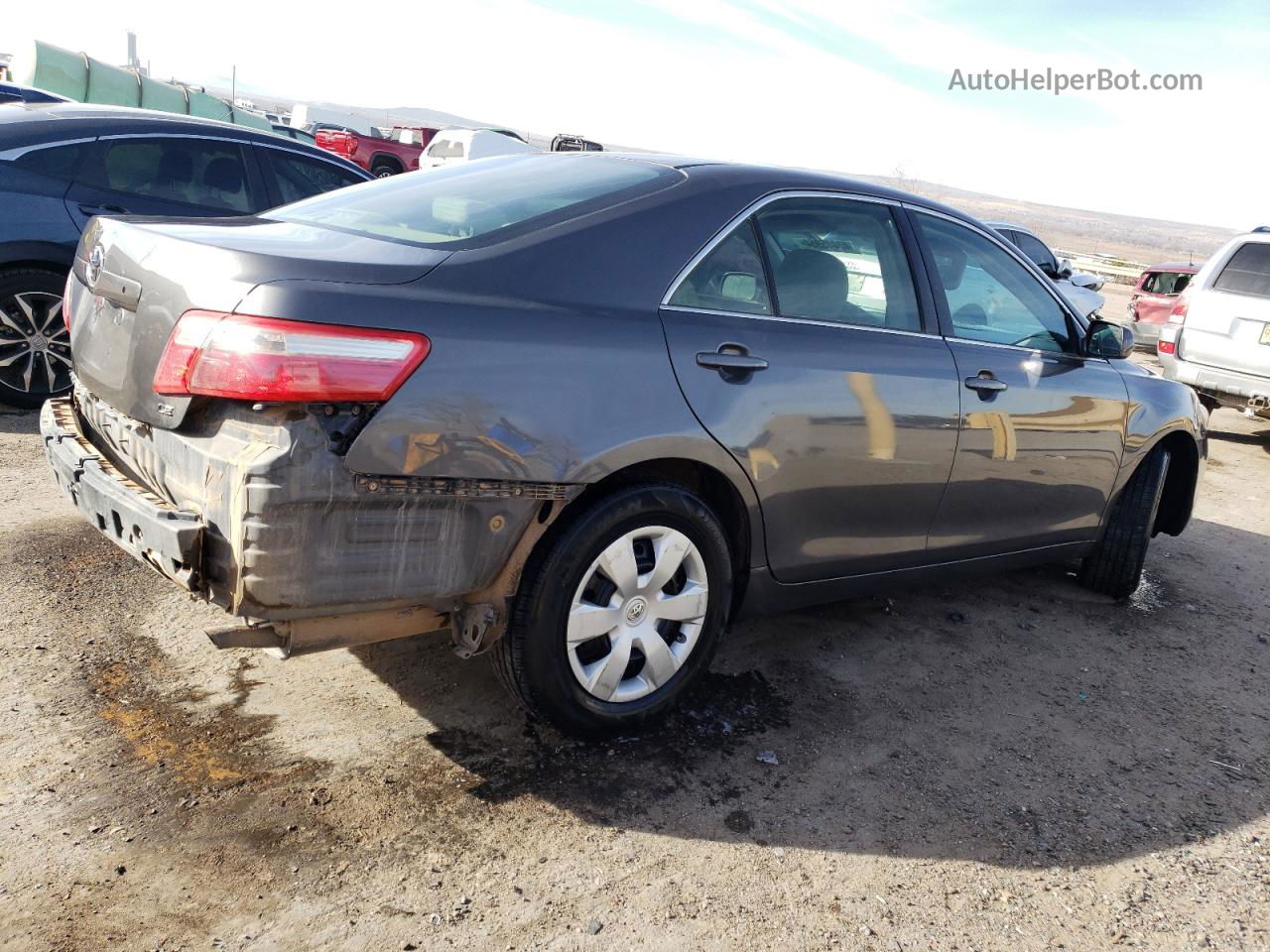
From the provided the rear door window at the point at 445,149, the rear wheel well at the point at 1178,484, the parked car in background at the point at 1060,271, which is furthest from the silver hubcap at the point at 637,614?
the rear door window at the point at 445,149

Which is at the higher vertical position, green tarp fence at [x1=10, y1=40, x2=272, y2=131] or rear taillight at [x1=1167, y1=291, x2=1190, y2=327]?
green tarp fence at [x1=10, y1=40, x2=272, y2=131]

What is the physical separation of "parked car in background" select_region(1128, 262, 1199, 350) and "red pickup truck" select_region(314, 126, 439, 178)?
19.7 metres

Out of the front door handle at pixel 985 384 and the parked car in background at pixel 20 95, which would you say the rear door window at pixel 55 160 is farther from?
the parked car in background at pixel 20 95

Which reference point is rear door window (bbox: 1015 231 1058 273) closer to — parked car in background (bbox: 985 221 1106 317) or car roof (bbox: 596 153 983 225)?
parked car in background (bbox: 985 221 1106 317)

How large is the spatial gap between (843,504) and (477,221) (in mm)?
1479

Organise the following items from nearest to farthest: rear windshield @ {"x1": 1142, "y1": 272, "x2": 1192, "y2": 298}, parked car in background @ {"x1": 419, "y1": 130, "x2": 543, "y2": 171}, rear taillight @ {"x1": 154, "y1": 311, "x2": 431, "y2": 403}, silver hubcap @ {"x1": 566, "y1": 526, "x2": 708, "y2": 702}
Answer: rear taillight @ {"x1": 154, "y1": 311, "x2": 431, "y2": 403}
silver hubcap @ {"x1": 566, "y1": 526, "x2": 708, "y2": 702}
rear windshield @ {"x1": 1142, "y1": 272, "x2": 1192, "y2": 298}
parked car in background @ {"x1": 419, "y1": 130, "x2": 543, "y2": 171}

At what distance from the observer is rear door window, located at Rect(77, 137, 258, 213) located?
6.03 meters

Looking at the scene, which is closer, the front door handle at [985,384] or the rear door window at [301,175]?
the front door handle at [985,384]

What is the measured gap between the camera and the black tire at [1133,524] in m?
4.86

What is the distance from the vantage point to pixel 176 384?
2.52 meters

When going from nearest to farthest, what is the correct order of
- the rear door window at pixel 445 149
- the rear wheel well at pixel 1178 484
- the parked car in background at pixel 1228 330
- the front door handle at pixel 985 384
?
the front door handle at pixel 985 384 < the rear wheel well at pixel 1178 484 < the parked car in background at pixel 1228 330 < the rear door window at pixel 445 149

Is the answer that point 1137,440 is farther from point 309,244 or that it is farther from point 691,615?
point 309,244

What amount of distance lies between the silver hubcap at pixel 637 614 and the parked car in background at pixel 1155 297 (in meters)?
13.7

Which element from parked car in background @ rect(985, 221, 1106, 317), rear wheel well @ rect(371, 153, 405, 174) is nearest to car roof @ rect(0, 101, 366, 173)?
parked car in background @ rect(985, 221, 1106, 317)
